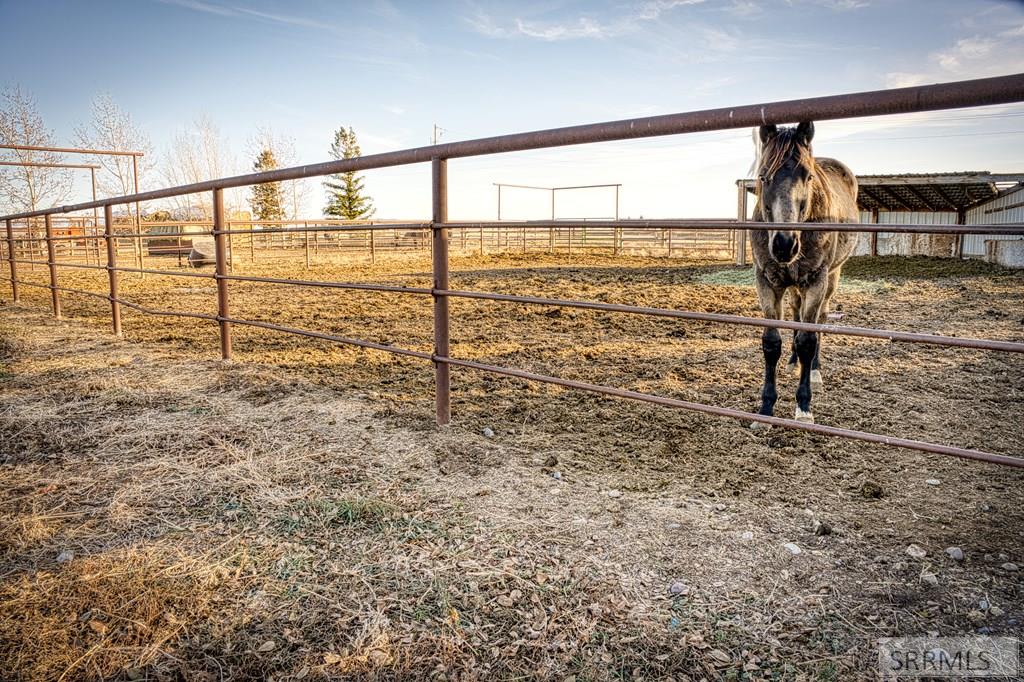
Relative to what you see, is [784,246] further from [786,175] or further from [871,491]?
[871,491]

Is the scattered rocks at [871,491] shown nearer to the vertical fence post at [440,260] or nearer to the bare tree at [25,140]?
the vertical fence post at [440,260]

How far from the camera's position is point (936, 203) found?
54.2 ft

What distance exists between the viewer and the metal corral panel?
1332 centimetres

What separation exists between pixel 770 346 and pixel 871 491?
1183mm

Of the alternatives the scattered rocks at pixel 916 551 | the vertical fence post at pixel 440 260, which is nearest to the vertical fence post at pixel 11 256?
the vertical fence post at pixel 440 260

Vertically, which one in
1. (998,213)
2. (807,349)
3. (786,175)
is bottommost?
(807,349)

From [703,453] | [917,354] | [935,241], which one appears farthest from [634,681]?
[935,241]

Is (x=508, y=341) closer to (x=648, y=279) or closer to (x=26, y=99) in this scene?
(x=648, y=279)

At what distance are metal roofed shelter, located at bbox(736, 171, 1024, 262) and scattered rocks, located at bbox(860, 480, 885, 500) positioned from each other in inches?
454

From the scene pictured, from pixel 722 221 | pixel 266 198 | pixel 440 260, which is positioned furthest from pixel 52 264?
pixel 266 198

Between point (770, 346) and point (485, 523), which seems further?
point (770, 346)

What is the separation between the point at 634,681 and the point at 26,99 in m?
23.5

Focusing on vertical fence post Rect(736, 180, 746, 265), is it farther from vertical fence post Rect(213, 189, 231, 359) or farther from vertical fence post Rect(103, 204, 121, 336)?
vertical fence post Rect(103, 204, 121, 336)

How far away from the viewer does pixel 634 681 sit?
4.60 feet
